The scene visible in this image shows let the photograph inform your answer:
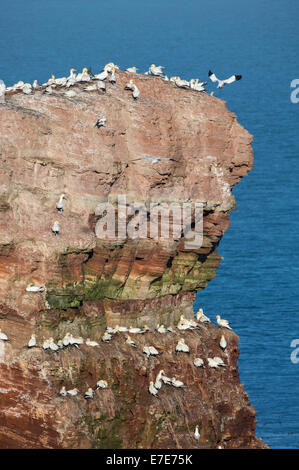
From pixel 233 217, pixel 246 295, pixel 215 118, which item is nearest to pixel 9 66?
pixel 233 217

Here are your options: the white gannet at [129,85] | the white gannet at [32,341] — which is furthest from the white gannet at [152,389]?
the white gannet at [129,85]

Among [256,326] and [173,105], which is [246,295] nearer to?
[256,326]

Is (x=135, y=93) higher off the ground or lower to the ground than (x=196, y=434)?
higher

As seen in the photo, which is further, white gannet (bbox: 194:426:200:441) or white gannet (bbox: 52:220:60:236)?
white gannet (bbox: 194:426:200:441)

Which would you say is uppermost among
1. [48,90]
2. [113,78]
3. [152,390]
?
[113,78]

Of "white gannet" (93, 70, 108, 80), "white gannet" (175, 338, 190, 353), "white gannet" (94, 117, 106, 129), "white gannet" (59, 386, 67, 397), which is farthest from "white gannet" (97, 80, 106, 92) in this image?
"white gannet" (59, 386, 67, 397)

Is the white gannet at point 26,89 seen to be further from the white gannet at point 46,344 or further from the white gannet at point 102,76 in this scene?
the white gannet at point 46,344

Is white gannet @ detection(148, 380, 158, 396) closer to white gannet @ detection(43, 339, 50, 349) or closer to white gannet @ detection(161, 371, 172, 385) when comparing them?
white gannet @ detection(161, 371, 172, 385)

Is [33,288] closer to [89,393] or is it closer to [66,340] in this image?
[66,340]

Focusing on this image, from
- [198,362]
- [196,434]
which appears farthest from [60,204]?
[196,434]
